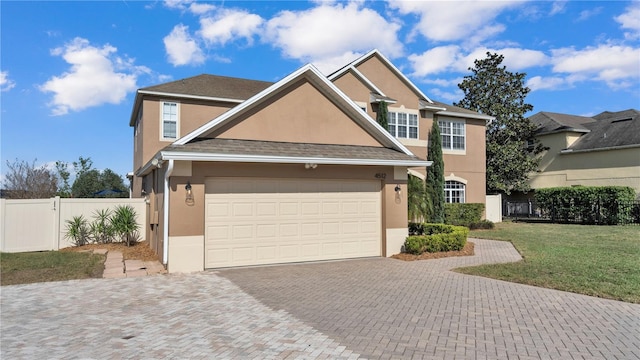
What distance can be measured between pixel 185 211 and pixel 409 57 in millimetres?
15080

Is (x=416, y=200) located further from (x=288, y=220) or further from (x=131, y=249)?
(x=131, y=249)

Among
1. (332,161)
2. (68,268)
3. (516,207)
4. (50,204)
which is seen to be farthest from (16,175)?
(516,207)

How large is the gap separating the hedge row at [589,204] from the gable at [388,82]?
40.8ft

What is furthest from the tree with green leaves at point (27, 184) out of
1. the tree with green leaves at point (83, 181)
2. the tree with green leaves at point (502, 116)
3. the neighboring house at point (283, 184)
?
the tree with green leaves at point (502, 116)

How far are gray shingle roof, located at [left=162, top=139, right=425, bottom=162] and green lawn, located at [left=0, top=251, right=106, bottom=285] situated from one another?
12.9ft

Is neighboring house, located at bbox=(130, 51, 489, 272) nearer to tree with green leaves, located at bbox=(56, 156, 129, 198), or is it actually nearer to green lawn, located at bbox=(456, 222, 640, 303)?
green lawn, located at bbox=(456, 222, 640, 303)

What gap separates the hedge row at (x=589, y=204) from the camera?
23.9 metres

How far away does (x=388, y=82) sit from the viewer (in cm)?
2183

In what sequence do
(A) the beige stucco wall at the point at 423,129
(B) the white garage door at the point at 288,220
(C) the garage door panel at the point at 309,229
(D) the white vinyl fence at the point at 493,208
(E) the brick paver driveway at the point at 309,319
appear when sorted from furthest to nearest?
(D) the white vinyl fence at the point at 493,208 < (A) the beige stucco wall at the point at 423,129 < (C) the garage door panel at the point at 309,229 < (B) the white garage door at the point at 288,220 < (E) the brick paver driveway at the point at 309,319

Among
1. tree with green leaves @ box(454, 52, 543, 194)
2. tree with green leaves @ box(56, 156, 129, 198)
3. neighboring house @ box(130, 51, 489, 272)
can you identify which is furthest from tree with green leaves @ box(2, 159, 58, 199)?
tree with green leaves @ box(454, 52, 543, 194)

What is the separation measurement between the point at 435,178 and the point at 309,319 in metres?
16.2

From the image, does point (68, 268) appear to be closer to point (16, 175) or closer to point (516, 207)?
point (16, 175)

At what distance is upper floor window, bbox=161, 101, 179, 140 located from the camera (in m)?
18.2

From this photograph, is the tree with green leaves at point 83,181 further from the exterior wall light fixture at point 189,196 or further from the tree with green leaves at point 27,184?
the exterior wall light fixture at point 189,196
